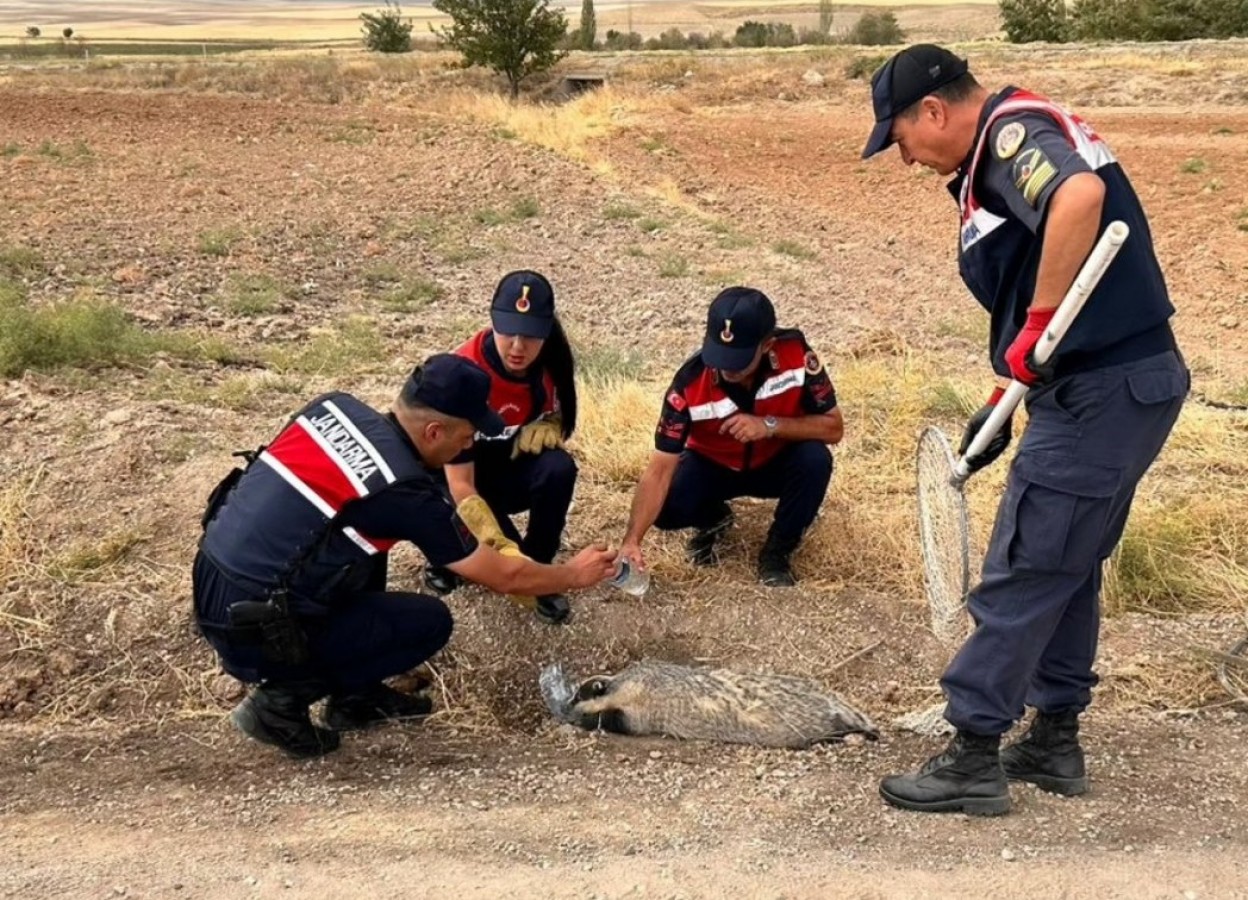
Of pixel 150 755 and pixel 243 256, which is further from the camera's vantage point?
pixel 243 256

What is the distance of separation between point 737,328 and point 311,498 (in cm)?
162

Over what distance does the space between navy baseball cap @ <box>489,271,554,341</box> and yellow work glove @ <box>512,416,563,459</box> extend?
0.39 meters

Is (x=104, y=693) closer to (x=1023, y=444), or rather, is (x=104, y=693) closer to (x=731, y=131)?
(x=1023, y=444)

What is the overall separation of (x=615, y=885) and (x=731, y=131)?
17415 mm

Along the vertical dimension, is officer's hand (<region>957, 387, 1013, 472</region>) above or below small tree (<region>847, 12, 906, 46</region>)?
below

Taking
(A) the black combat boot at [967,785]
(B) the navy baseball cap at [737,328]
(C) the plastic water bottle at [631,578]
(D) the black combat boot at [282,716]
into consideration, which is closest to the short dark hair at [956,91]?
(B) the navy baseball cap at [737,328]

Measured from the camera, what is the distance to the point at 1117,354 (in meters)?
2.65

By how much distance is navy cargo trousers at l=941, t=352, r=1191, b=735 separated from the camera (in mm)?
2664

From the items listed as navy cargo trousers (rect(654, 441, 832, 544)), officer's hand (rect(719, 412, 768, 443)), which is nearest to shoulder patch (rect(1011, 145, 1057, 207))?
officer's hand (rect(719, 412, 768, 443))

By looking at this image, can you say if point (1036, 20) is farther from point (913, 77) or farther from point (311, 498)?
point (311, 498)

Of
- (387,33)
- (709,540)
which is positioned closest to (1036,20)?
(387,33)

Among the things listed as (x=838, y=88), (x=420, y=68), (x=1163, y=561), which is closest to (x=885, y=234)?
(x=1163, y=561)

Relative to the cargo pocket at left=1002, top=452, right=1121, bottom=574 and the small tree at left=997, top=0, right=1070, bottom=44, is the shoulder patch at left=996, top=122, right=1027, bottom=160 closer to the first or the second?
the cargo pocket at left=1002, top=452, right=1121, bottom=574

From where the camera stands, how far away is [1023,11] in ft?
108
